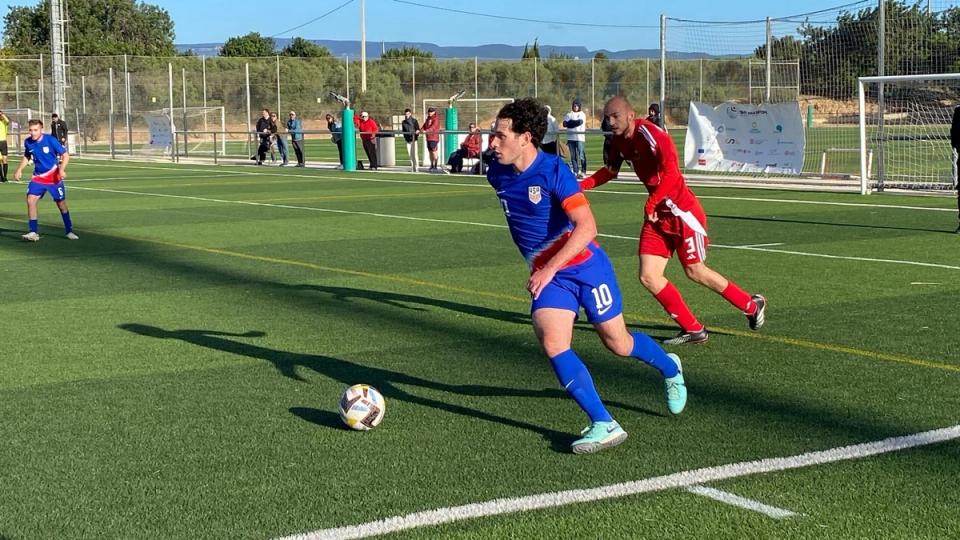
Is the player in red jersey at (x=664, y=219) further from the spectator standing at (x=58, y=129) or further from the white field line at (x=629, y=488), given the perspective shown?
the spectator standing at (x=58, y=129)

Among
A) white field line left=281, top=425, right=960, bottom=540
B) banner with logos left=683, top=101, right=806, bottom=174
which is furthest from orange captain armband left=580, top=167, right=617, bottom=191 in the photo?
banner with logos left=683, top=101, right=806, bottom=174

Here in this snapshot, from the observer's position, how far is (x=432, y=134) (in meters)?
34.1

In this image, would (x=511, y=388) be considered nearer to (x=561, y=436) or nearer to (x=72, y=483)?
(x=561, y=436)

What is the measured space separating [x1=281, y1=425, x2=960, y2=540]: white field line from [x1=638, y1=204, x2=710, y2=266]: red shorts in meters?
2.95

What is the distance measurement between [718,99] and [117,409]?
38.2 metres

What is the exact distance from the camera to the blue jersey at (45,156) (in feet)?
55.9

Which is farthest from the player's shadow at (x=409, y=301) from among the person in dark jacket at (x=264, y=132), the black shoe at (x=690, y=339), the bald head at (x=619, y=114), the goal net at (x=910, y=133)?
the person in dark jacket at (x=264, y=132)

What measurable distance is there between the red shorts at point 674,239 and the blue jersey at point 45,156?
419 inches

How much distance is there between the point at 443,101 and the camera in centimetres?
5497

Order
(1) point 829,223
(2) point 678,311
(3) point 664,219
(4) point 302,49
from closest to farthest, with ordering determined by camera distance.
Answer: (2) point 678,311, (3) point 664,219, (1) point 829,223, (4) point 302,49

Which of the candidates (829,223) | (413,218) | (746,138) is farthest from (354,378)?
(746,138)

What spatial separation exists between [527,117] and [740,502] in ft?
6.93

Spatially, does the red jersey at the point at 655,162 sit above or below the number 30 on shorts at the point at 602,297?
above

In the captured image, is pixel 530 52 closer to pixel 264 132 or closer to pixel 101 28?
pixel 101 28
